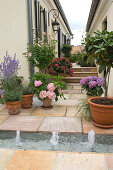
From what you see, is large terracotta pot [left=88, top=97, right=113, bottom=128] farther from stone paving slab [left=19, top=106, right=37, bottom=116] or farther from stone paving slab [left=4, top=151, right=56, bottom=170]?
stone paving slab [left=19, top=106, right=37, bottom=116]

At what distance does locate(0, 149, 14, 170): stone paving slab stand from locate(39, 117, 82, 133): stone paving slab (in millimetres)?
688

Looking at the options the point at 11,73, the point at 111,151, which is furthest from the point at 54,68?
the point at 111,151

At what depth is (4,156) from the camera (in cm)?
181

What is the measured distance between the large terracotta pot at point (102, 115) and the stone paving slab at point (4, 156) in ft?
4.47

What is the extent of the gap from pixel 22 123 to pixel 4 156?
3.04 ft

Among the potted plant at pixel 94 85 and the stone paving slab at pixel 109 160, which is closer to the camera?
the stone paving slab at pixel 109 160

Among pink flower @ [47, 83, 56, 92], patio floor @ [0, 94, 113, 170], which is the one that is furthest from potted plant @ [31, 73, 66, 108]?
patio floor @ [0, 94, 113, 170]

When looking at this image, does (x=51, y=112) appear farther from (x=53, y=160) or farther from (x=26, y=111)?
(x=53, y=160)

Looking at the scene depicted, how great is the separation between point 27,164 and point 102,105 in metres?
1.36

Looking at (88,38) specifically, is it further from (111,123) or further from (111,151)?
(111,151)

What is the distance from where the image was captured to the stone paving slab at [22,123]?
2537mm

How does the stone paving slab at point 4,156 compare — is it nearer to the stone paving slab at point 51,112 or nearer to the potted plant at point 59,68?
the stone paving slab at point 51,112

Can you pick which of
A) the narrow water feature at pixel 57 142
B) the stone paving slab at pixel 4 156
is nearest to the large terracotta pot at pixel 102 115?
the narrow water feature at pixel 57 142

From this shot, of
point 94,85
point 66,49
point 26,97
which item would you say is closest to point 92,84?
point 94,85
